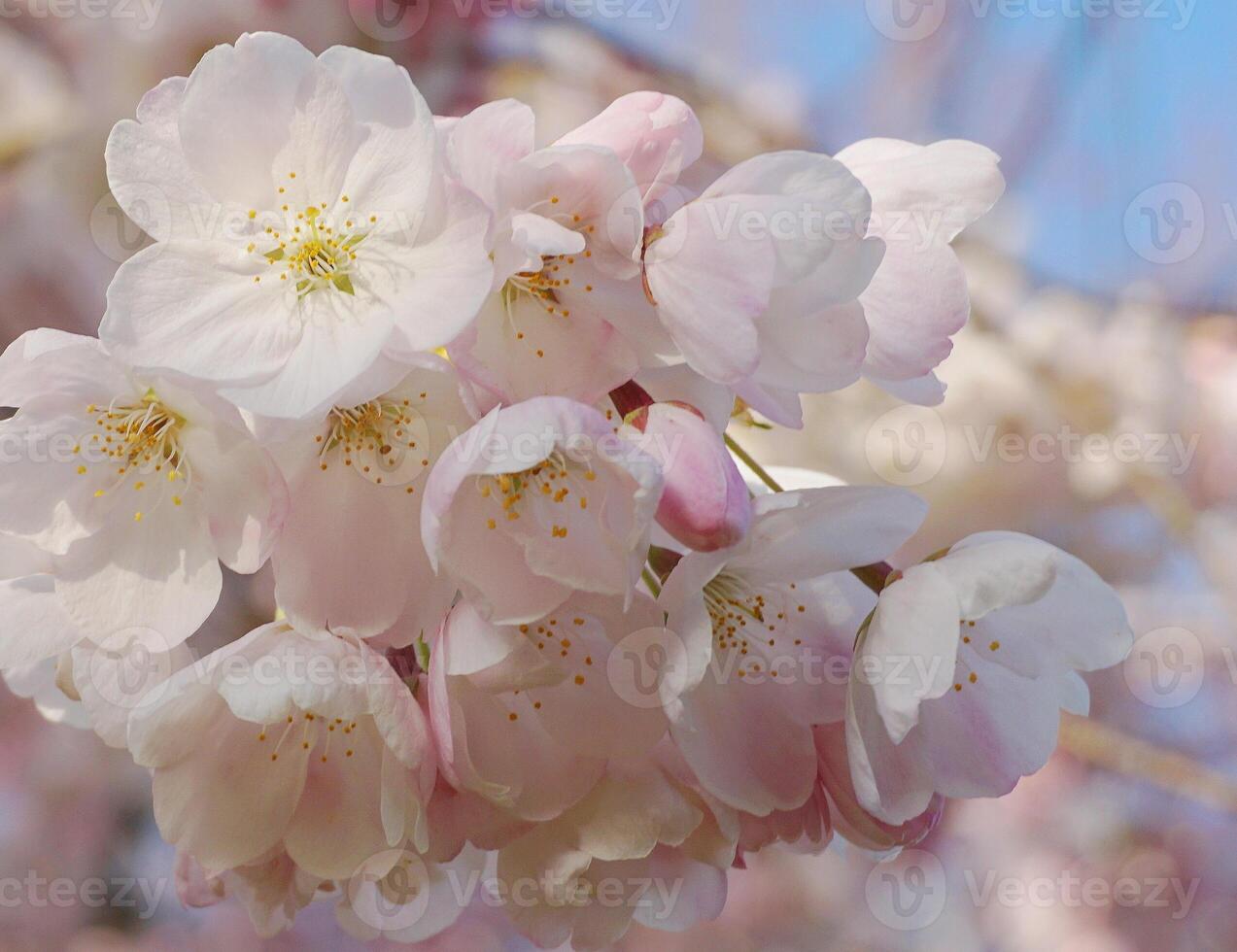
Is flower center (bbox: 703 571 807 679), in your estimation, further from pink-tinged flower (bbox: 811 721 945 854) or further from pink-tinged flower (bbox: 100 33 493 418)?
pink-tinged flower (bbox: 100 33 493 418)

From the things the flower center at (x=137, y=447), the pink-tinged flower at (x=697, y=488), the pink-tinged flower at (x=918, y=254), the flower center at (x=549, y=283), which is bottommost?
the flower center at (x=137, y=447)

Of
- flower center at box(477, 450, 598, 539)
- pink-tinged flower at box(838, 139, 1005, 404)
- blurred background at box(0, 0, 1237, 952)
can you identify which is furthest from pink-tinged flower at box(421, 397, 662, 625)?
blurred background at box(0, 0, 1237, 952)

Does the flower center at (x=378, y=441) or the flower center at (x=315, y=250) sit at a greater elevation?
the flower center at (x=315, y=250)

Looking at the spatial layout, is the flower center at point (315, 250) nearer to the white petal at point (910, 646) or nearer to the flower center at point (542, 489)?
the flower center at point (542, 489)

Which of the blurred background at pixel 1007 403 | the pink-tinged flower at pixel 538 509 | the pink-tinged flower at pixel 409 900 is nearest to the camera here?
the pink-tinged flower at pixel 538 509

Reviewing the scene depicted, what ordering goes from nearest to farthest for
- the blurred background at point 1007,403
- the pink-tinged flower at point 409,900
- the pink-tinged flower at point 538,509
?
the pink-tinged flower at point 538,509 → the pink-tinged flower at point 409,900 → the blurred background at point 1007,403

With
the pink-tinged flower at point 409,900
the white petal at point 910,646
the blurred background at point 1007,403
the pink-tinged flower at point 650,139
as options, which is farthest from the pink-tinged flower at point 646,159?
the blurred background at point 1007,403
